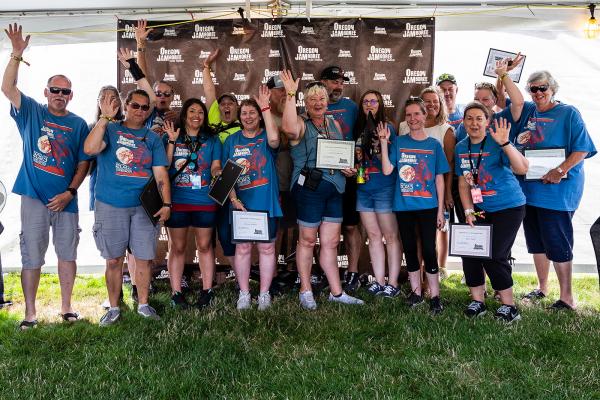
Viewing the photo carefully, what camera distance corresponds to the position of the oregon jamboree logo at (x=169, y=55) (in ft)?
18.2

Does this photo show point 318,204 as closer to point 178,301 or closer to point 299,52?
point 178,301

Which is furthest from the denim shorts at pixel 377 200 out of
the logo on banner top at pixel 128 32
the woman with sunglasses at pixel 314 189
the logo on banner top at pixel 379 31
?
the logo on banner top at pixel 128 32

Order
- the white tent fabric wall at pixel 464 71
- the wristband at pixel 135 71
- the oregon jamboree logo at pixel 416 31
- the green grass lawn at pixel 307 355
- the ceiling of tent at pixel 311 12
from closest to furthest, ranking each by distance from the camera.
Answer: the green grass lawn at pixel 307 355
the wristband at pixel 135 71
the ceiling of tent at pixel 311 12
the oregon jamboree logo at pixel 416 31
the white tent fabric wall at pixel 464 71

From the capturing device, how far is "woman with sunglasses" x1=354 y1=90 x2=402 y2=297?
4.48 metres

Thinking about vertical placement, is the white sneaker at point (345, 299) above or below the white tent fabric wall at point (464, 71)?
below

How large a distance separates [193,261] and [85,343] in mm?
2235

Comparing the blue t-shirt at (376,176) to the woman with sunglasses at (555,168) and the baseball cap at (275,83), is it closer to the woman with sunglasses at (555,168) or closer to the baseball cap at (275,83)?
the baseball cap at (275,83)

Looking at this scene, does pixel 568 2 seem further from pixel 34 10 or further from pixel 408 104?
pixel 34 10

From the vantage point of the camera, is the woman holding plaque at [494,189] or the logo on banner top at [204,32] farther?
the logo on banner top at [204,32]

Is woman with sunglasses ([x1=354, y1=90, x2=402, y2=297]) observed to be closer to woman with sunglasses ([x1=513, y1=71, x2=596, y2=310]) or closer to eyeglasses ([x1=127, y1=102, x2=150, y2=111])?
woman with sunglasses ([x1=513, y1=71, x2=596, y2=310])

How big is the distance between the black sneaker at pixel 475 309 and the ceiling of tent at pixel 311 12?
9.94 feet

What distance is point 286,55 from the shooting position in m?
5.52

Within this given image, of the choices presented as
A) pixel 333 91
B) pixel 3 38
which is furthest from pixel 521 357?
pixel 3 38

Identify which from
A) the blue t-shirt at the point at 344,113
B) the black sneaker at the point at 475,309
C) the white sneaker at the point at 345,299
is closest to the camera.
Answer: the black sneaker at the point at 475,309
